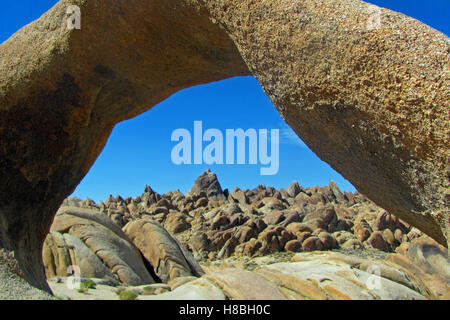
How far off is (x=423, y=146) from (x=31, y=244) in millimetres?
5575

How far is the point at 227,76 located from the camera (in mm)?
5676

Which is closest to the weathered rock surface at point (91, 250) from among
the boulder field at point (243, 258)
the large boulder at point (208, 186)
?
the boulder field at point (243, 258)

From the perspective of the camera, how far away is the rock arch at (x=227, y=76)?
2.74 metres

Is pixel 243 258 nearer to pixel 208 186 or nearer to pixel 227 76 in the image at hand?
pixel 227 76

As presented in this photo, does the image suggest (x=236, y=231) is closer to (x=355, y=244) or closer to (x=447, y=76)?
(x=355, y=244)

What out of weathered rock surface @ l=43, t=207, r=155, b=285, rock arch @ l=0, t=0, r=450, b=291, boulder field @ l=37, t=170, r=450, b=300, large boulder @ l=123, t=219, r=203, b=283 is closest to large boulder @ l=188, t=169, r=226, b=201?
boulder field @ l=37, t=170, r=450, b=300

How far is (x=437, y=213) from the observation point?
2871mm

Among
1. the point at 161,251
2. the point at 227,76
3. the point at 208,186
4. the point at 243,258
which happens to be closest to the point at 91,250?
the point at 161,251

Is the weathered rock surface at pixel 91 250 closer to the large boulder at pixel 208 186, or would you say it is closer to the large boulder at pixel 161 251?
the large boulder at pixel 161 251

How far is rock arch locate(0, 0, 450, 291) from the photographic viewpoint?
8.98ft

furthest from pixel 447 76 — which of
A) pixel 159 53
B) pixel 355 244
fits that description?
pixel 355 244

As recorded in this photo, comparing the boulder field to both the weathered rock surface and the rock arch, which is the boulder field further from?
the rock arch

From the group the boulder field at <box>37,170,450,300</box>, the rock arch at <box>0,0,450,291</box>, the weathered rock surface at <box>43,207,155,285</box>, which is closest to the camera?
the rock arch at <box>0,0,450,291</box>
